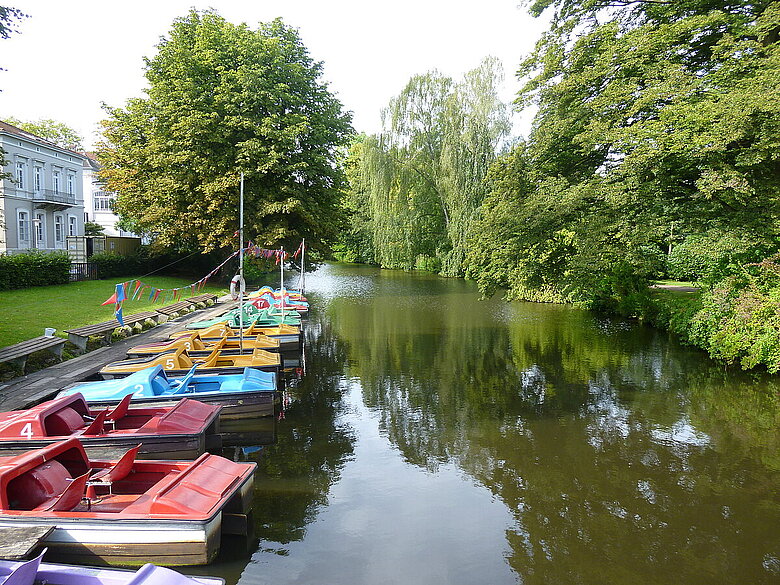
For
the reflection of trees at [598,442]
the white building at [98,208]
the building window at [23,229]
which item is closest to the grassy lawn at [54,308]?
the reflection of trees at [598,442]

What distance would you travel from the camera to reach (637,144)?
1557 cm

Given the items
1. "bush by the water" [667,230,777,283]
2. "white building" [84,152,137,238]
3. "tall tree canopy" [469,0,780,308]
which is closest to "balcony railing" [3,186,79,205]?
"white building" [84,152,137,238]

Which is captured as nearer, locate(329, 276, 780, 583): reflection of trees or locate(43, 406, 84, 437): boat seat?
locate(329, 276, 780, 583): reflection of trees

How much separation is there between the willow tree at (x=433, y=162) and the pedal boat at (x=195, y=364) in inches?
847

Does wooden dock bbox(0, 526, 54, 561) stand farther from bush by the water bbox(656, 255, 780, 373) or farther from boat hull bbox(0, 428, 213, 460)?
bush by the water bbox(656, 255, 780, 373)

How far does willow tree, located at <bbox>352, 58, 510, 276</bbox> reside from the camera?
36344 mm

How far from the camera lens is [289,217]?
102ft

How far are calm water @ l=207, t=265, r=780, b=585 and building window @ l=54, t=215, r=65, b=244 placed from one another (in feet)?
96.4

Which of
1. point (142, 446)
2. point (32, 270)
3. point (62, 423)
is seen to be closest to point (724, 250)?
point (142, 446)

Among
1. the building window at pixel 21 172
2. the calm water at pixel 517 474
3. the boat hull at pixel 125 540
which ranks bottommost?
the calm water at pixel 517 474

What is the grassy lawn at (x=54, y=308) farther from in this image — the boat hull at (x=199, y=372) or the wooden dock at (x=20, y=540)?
the wooden dock at (x=20, y=540)

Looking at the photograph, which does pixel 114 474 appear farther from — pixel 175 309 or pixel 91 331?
pixel 175 309

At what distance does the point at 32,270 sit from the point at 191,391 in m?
18.8

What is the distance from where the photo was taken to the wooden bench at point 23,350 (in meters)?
11.7
